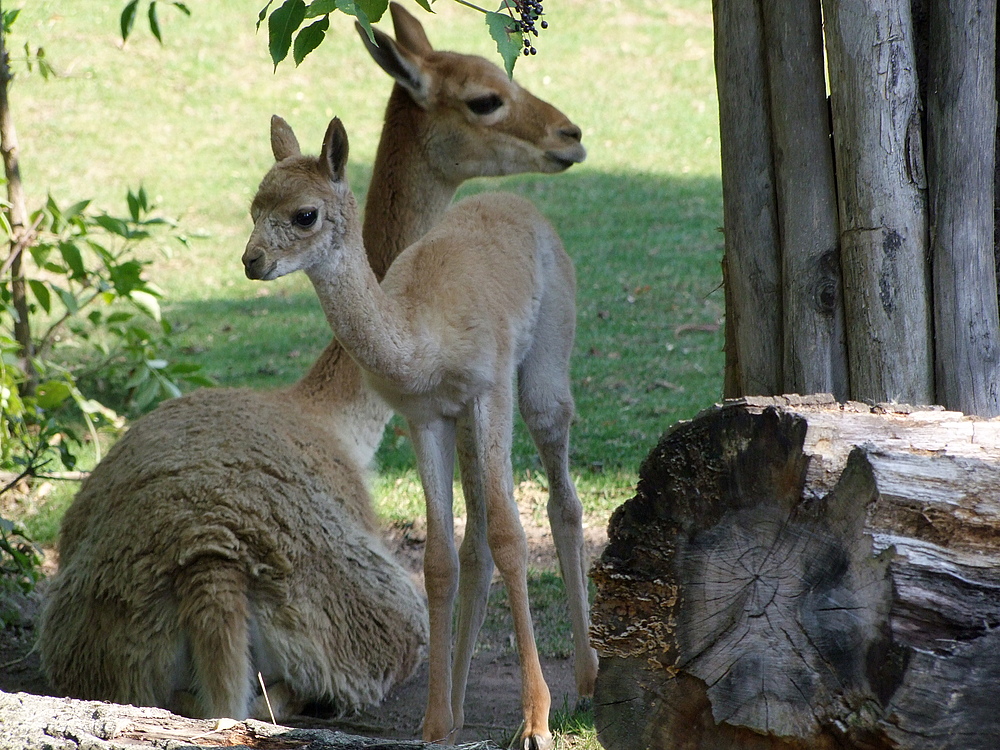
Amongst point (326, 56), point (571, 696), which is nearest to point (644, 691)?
point (571, 696)

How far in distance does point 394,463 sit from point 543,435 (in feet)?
9.82

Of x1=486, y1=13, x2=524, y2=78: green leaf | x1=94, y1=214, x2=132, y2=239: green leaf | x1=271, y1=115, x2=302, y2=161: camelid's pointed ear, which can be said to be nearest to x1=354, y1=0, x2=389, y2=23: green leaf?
x1=486, y1=13, x2=524, y2=78: green leaf

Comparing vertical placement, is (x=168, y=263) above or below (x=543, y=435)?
above

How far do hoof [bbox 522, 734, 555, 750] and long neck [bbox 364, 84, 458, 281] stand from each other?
96.4 inches

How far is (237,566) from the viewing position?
14.3ft

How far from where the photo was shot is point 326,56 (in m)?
19.2

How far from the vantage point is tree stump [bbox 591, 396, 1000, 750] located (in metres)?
2.56

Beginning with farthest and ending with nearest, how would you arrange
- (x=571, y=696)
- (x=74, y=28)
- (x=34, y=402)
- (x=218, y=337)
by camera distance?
1. (x=74, y=28)
2. (x=218, y=337)
3. (x=34, y=402)
4. (x=571, y=696)

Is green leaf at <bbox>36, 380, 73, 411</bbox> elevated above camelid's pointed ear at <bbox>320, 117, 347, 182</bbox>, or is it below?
below

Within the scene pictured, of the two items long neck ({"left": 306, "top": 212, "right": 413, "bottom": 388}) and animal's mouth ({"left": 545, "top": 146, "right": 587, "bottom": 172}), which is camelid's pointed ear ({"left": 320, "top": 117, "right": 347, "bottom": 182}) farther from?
animal's mouth ({"left": 545, "top": 146, "right": 587, "bottom": 172})

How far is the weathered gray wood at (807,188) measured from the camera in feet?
12.6

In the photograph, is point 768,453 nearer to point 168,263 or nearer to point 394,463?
point 394,463

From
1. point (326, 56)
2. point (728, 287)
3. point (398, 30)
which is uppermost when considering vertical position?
point (326, 56)

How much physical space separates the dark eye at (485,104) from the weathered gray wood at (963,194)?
7.43 ft
